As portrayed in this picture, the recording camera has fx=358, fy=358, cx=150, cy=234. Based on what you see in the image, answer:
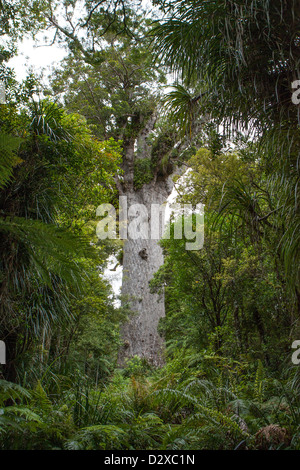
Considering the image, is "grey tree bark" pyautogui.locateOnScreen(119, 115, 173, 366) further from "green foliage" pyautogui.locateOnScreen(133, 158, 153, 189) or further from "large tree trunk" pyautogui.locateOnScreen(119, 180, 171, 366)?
"green foliage" pyautogui.locateOnScreen(133, 158, 153, 189)

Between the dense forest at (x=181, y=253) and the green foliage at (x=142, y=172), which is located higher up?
the green foliage at (x=142, y=172)

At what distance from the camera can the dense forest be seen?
2441 mm

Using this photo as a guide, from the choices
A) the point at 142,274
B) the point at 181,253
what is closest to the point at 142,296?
the point at 142,274

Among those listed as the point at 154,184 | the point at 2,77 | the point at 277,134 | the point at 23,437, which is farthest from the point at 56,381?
the point at 154,184

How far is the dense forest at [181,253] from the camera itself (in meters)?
2.44

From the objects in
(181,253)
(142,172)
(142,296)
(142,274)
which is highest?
(142,172)

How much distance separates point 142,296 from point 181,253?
2.78m

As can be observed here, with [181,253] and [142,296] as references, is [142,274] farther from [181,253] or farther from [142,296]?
[181,253]

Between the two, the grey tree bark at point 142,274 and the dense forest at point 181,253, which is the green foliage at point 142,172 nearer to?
the grey tree bark at point 142,274

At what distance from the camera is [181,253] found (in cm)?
692

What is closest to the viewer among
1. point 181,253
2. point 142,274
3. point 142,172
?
point 181,253

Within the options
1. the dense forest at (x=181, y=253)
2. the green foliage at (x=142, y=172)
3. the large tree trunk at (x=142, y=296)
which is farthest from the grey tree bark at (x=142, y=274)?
the dense forest at (x=181, y=253)

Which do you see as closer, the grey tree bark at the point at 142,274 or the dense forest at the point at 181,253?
the dense forest at the point at 181,253

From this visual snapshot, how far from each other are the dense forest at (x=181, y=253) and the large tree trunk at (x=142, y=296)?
518 millimetres
